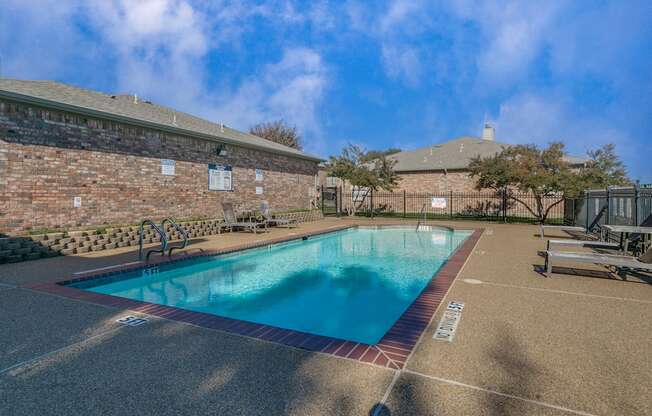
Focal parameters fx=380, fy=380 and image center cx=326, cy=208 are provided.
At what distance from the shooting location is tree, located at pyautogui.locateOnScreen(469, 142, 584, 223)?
52.2 feet

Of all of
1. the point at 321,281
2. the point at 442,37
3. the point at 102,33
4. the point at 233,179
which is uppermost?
the point at 442,37

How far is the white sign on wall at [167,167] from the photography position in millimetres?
12225

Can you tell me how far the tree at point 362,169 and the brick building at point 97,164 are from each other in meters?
7.57

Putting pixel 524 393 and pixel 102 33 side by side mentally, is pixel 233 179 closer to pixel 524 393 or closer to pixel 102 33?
pixel 102 33

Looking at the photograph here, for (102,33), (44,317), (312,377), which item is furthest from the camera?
(102,33)

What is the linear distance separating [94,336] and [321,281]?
14.8 ft

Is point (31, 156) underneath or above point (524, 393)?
above

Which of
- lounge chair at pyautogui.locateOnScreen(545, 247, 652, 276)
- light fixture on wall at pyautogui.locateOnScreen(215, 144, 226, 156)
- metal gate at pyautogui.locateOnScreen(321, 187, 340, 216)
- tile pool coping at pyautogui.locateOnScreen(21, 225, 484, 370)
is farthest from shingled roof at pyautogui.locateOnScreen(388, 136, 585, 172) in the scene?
tile pool coping at pyautogui.locateOnScreen(21, 225, 484, 370)

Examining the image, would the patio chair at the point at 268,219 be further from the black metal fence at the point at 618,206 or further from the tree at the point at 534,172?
the black metal fence at the point at 618,206

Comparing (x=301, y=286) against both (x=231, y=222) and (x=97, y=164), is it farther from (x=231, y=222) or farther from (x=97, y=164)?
(x=97, y=164)

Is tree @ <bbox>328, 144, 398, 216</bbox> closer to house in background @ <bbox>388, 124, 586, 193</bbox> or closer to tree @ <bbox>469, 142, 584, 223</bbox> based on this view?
house in background @ <bbox>388, 124, 586, 193</bbox>

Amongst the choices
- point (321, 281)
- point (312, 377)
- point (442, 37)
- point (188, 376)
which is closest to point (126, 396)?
point (188, 376)

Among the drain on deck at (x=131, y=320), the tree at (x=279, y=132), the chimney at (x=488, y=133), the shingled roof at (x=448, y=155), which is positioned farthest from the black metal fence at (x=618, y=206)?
the tree at (x=279, y=132)

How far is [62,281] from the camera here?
5.79 meters
